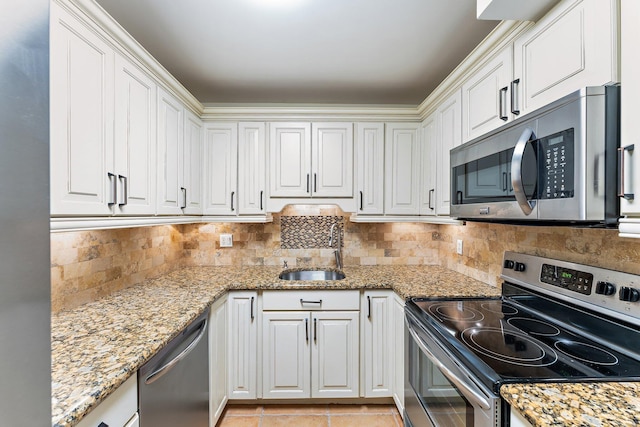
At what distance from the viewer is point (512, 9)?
1.15 meters

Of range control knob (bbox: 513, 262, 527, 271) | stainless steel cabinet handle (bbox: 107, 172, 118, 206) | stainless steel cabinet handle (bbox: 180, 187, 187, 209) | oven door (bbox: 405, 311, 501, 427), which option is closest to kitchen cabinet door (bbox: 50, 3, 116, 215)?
stainless steel cabinet handle (bbox: 107, 172, 118, 206)

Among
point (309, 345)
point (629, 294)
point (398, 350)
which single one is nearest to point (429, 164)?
point (398, 350)

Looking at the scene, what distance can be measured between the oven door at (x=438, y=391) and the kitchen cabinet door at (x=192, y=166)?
168 centimetres

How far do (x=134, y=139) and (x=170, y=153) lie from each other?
0.42 m

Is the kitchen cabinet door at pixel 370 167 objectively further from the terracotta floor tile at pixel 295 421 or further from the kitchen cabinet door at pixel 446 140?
the terracotta floor tile at pixel 295 421

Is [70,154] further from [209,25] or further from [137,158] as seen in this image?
[209,25]

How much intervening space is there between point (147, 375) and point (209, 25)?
5.46ft

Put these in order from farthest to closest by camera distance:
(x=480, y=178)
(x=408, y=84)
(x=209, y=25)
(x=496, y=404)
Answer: (x=408, y=84) → (x=209, y=25) → (x=480, y=178) → (x=496, y=404)

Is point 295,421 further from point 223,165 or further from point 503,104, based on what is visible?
point 503,104

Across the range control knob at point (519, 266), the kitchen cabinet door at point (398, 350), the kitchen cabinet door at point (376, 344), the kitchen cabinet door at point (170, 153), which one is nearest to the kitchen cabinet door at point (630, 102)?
the range control knob at point (519, 266)

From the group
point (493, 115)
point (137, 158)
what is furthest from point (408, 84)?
point (137, 158)

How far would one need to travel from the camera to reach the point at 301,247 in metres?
2.81

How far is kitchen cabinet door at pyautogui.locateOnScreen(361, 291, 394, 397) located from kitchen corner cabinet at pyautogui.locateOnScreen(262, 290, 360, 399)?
2.8 inches

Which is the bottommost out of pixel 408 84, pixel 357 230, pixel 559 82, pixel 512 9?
pixel 357 230
